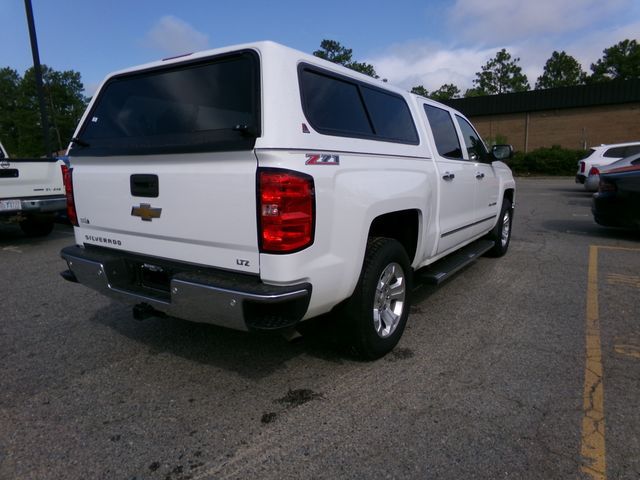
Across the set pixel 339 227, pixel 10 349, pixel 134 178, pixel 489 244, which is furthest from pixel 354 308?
pixel 489 244

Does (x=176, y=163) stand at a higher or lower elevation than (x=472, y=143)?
lower

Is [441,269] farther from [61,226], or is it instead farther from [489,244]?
[61,226]

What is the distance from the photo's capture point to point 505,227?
6703 mm

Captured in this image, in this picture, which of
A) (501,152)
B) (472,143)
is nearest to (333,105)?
(472,143)

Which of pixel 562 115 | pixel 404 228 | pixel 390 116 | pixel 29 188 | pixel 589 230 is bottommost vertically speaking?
pixel 589 230

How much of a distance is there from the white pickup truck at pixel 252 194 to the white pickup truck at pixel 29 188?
15.3 ft

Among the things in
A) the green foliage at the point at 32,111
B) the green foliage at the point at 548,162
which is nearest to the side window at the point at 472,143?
the green foliage at the point at 548,162

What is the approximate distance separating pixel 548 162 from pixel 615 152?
13.7 metres

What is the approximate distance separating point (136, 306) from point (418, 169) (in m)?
2.33

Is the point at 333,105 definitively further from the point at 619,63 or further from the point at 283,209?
the point at 619,63

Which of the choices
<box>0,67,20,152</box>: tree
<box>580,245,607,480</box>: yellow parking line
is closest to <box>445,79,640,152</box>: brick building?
<box>580,245,607,480</box>: yellow parking line

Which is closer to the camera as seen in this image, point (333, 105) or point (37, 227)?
point (333, 105)

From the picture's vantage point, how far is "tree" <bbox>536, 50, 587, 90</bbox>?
74375 millimetres

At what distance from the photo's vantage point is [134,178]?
289cm
